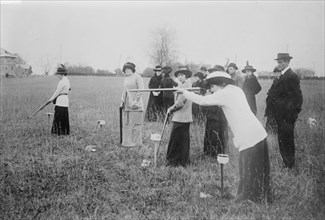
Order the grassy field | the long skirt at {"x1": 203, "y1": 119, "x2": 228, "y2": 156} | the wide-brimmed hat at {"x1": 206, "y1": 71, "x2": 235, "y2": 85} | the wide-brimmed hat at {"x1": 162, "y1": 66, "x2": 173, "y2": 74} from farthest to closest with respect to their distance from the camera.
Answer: the wide-brimmed hat at {"x1": 162, "y1": 66, "x2": 173, "y2": 74}
the long skirt at {"x1": 203, "y1": 119, "x2": 228, "y2": 156}
the wide-brimmed hat at {"x1": 206, "y1": 71, "x2": 235, "y2": 85}
the grassy field

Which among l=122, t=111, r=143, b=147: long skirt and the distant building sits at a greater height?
the distant building

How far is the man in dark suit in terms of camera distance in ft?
18.3

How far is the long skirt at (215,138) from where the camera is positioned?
21.9 ft

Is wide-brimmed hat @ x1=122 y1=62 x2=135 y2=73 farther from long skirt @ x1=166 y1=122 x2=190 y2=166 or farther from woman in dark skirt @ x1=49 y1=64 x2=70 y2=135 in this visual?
long skirt @ x1=166 y1=122 x2=190 y2=166

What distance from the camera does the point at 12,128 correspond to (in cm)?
945

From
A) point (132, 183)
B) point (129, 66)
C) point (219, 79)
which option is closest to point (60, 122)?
point (129, 66)

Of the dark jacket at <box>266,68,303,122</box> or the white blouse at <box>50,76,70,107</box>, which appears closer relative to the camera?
the dark jacket at <box>266,68,303,122</box>

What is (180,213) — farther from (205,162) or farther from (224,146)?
(224,146)

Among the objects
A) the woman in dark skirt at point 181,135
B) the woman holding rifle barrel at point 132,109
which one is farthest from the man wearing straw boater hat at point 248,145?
the woman holding rifle barrel at point 132,109

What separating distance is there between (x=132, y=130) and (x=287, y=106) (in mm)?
3945

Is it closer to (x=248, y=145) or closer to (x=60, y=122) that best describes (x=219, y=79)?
(x=248, y=145)

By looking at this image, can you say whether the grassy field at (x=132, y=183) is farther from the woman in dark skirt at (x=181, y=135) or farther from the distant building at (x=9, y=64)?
the distant building at (x=9, y=64)

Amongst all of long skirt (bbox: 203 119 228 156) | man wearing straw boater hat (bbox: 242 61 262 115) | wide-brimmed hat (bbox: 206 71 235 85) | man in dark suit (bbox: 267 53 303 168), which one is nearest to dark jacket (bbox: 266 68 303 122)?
man in dark suit (bbox: 267 53 303 168)

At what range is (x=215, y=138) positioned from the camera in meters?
6.72
